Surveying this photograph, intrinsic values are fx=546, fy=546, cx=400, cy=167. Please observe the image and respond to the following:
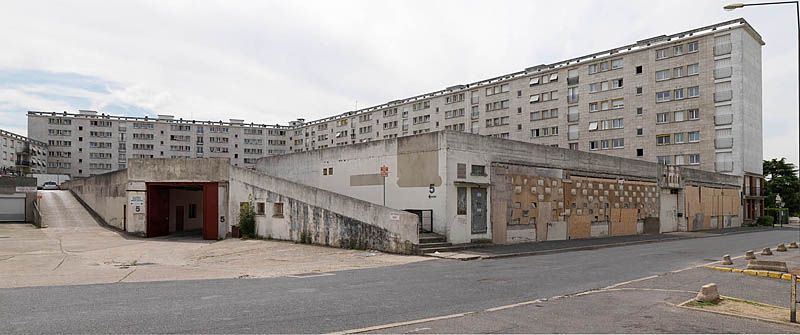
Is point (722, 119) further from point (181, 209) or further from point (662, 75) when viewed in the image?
point (181, 209)

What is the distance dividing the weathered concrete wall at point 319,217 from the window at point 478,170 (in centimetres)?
453

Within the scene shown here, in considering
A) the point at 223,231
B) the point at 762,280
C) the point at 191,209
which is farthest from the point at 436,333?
the point at 191,209

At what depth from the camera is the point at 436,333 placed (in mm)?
7711

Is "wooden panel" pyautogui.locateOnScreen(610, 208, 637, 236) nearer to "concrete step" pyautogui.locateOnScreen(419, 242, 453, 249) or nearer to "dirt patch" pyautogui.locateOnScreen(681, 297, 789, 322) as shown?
"concrete step" pyautogui.locateOnScreen(419, 242, 453, 249)

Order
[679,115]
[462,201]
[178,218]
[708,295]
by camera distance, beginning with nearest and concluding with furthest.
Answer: [708,295] → [462,201] → [178,218] → [679,115]

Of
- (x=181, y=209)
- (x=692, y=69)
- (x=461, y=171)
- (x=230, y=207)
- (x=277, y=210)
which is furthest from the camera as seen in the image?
(x=692, y=69)

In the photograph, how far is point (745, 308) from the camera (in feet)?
32.4

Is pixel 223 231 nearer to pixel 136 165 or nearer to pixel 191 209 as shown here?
pixel 136 165

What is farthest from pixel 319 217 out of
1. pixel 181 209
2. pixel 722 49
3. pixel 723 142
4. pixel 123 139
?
pixel 123 139

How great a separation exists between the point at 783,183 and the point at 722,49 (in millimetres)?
26395

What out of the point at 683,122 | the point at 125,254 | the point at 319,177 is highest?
the point at 683,122

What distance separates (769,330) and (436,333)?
5.11 m

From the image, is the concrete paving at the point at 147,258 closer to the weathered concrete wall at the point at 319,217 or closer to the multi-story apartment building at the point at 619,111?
the weathered concrete wall at the point at 319,217

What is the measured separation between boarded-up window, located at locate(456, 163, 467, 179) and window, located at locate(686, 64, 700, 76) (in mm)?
43422
